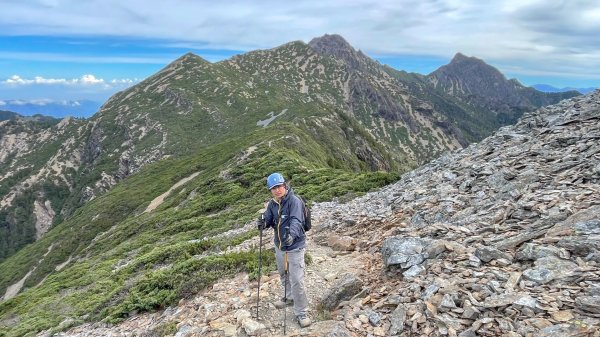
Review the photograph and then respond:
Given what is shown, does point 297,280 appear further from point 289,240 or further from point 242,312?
point 242,312

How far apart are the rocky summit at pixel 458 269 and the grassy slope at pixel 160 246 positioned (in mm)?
1625

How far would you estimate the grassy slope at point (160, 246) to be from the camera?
621 inches

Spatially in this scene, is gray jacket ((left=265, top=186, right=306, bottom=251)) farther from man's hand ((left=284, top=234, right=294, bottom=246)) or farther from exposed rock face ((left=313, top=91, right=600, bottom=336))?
exposed rock face ((left=313, top=91, right=600, bottom=336))

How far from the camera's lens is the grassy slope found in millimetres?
15773

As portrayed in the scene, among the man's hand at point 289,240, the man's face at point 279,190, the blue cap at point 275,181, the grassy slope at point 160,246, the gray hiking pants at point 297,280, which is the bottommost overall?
the grassy slope at point 160,246

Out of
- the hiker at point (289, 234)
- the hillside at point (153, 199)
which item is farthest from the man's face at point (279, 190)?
the hillside at point (153, 199)

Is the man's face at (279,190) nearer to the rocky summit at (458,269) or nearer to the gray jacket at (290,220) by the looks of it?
the gray jacket at (290,220)

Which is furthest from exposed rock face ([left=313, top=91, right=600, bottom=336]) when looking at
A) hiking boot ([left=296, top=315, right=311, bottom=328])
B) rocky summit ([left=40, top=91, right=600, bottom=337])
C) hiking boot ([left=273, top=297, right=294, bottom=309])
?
hiking boot ([left=273, top=297, right=294, bottom=309])

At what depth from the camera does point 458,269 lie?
1018cm

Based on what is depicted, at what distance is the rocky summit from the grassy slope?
1625mm

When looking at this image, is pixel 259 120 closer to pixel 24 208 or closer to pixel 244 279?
pixel 24 208

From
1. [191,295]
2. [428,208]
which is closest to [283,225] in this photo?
[191,295]

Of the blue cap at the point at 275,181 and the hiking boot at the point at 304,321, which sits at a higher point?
the blue cap at the point at 275,181

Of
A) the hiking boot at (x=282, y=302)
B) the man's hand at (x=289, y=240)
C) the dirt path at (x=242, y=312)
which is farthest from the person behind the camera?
the hiking boot at (x=282, y=302)
